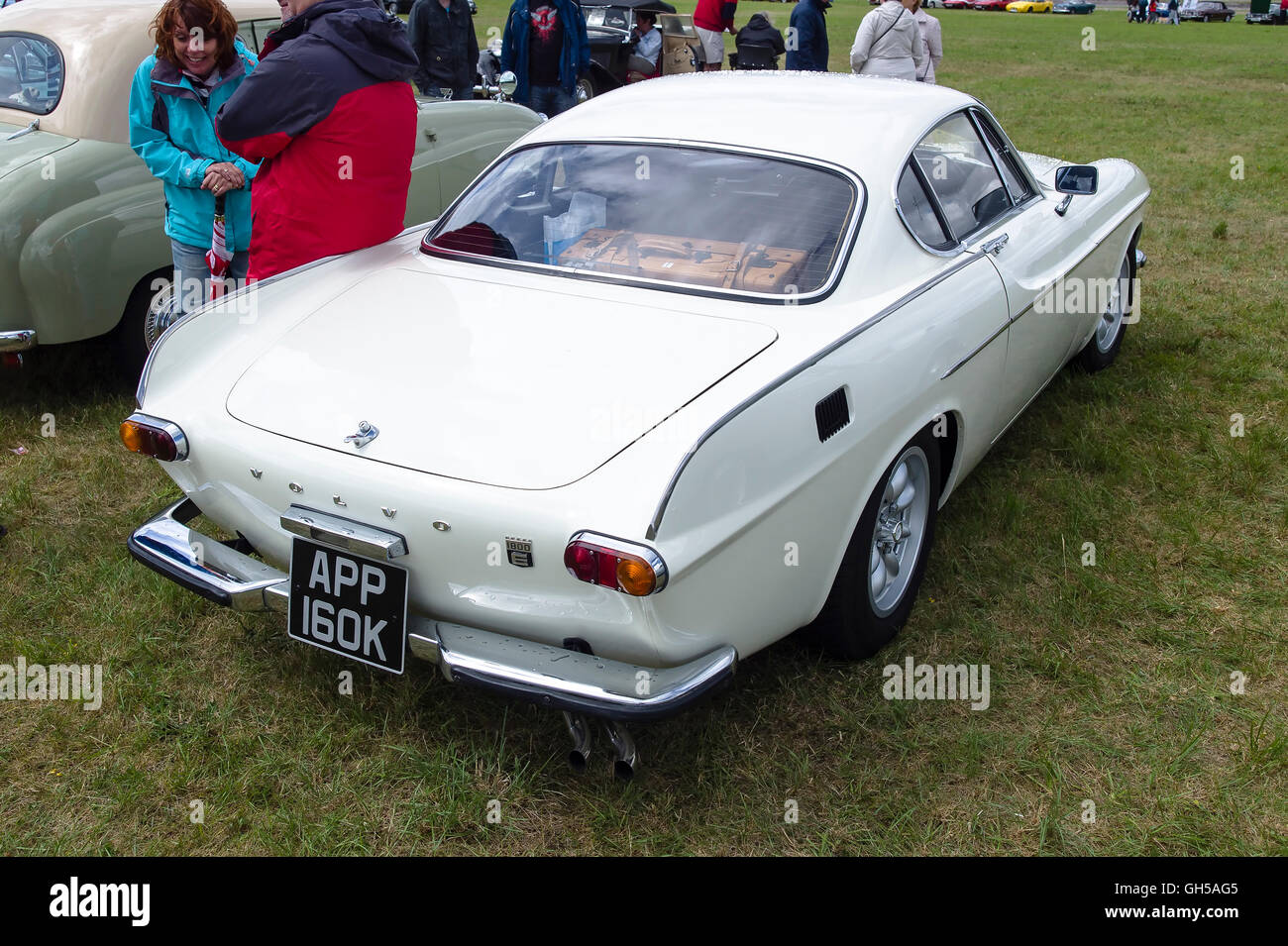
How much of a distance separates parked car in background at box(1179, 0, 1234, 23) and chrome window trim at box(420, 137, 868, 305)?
44998 millimetres

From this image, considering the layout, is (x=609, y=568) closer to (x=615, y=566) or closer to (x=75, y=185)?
(x=615, y=566)

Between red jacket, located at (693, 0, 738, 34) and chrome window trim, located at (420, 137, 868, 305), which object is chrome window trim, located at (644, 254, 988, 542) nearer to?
chrome window trim, located at (420, 137, 868, 305)

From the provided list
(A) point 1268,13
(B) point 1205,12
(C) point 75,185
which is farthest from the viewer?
(B) point 1205,12

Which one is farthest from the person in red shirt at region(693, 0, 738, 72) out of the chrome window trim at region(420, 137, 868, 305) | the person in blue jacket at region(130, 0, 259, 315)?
the chrome window trim at region(420, 137, 868, 305)

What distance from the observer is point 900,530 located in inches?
122

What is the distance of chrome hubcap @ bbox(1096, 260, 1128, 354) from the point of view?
16.0 ft

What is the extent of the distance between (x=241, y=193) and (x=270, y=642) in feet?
5.92

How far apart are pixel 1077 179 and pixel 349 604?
3.04 meters

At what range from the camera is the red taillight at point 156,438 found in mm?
2625

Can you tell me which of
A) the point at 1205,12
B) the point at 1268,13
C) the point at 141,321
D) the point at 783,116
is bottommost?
the point at 141,321

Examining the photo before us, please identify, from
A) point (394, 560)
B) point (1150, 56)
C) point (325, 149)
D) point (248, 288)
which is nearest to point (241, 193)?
point (325, 149)

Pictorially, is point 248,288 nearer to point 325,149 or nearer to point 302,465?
point 325,149

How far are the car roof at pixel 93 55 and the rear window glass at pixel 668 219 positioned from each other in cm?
202

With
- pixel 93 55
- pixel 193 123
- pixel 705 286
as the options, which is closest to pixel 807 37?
pixel 93 55
